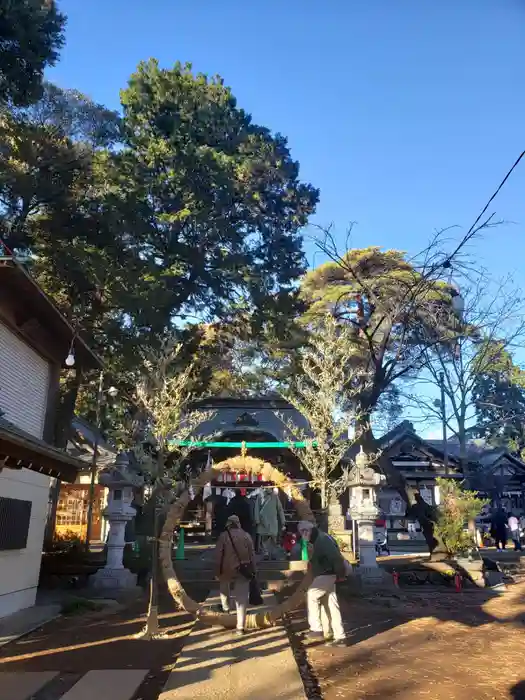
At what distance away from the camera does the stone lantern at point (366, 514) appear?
12.7 meters

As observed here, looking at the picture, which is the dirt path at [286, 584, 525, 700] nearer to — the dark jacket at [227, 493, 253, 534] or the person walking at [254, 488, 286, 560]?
the person walking at [254, 488, 286, 560]

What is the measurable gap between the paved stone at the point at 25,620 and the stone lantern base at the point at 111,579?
1907 mm

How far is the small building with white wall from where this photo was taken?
28.1ft

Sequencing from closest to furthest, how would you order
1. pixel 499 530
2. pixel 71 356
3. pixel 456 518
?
pixel 71 356 < pixel 456 518 < pixel 499 530

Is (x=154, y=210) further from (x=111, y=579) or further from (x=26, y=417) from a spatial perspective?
(x=111, y=579)

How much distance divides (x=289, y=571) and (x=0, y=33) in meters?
14.1

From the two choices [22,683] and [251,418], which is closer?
[22,683]

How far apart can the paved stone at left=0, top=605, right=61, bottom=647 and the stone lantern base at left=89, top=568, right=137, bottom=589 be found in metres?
1.91

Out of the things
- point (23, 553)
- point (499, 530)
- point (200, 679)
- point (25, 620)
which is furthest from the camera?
point (499, 530)


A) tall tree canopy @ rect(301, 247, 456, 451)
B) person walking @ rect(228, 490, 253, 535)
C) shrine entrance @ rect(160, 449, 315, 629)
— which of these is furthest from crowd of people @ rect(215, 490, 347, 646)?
tall tree canopy @ rect(301, 247, 456, 451)

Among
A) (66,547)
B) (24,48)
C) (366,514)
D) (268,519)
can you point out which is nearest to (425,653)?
(366,514)

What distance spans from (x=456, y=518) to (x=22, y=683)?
11.7 meters

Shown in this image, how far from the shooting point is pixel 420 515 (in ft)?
51.6

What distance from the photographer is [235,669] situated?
611 cm
